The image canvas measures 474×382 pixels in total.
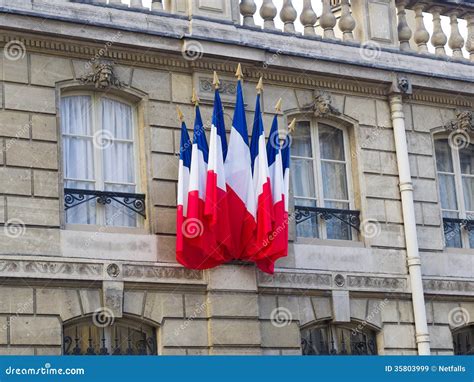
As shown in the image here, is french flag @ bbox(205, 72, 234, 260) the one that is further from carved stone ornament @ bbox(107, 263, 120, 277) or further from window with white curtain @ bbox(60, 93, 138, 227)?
carved stone ornament @ bbox(107, 263, 120, 277)

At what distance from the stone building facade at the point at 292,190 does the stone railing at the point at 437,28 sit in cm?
4

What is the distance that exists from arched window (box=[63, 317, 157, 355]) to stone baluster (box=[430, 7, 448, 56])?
321 inches

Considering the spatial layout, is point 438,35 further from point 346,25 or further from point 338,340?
point 338,340

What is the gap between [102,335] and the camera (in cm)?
1812

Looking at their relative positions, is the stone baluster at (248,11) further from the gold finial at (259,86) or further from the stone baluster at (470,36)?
the stone baluster at (470,36)

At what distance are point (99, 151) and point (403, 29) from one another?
6.63m

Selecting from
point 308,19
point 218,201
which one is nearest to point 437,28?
point 308,19

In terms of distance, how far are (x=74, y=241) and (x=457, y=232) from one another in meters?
7.50

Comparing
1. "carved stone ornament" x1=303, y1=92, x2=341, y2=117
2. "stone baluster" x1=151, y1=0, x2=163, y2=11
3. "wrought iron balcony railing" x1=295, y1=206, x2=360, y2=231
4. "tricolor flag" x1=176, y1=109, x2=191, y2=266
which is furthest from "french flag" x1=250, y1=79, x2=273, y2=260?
"stone baluster" x1=151, y1=0, x2=163, y2=11

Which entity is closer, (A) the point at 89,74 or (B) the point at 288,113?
(A) the point at 89,74

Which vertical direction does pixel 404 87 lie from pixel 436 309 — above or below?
above

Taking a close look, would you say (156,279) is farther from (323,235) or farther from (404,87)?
(404,87)

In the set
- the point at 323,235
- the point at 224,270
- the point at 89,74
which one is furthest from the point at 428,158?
the point at 89,74

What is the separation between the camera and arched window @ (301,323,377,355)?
1994 cm
